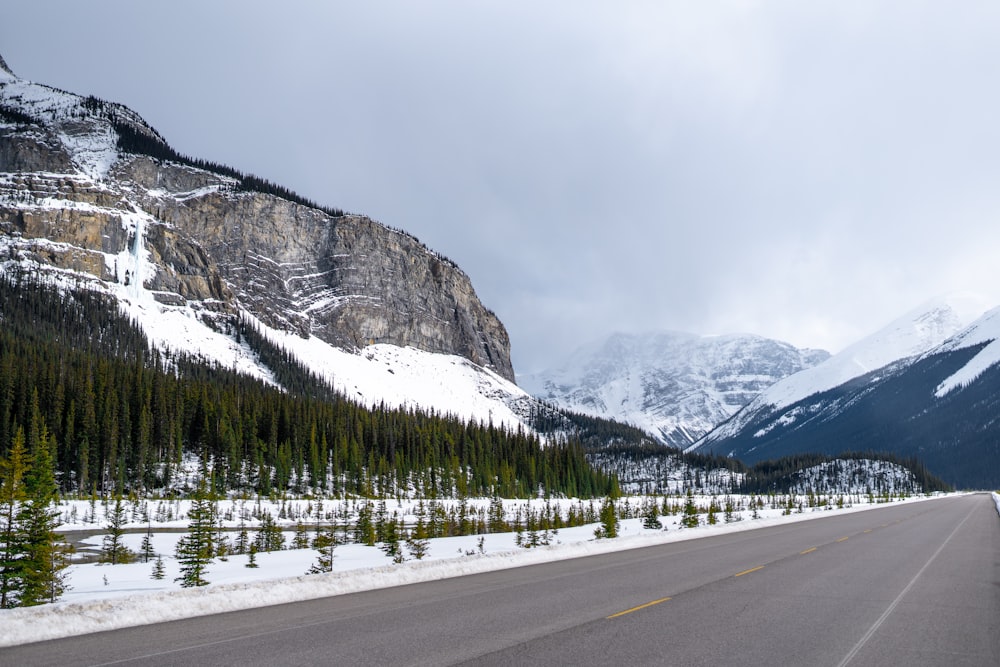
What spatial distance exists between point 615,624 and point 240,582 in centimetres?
978

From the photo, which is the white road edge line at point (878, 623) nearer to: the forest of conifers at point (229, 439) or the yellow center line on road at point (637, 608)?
the yellow center line on road at point (637, 608)

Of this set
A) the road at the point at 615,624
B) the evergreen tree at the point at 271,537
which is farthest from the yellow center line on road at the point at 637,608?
the evergreen tree at the point at 271,537

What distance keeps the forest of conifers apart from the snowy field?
57.3 metres

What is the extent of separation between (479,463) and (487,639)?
117099 mm

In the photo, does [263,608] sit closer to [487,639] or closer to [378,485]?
[487,639]

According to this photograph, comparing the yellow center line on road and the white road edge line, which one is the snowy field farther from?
the white road edge line

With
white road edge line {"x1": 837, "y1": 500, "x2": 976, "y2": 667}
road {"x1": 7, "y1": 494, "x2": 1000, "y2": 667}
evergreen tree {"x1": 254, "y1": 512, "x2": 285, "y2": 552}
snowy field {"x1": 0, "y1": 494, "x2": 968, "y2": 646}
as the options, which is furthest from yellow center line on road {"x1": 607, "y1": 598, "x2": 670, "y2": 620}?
evergreen tree {"x1": 254, "y1": 512, "x2": 285, "y2": 552}

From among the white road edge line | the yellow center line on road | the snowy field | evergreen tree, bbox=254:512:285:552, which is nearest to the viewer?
the white road edge line

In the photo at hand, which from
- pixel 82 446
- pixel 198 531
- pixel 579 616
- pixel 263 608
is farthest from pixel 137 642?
pixel 82 446

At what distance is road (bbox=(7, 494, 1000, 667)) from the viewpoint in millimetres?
8539

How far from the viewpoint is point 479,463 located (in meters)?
125

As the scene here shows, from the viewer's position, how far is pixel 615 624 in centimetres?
1045

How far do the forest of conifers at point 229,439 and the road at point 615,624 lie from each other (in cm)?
7417

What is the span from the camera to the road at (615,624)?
8.54 m
